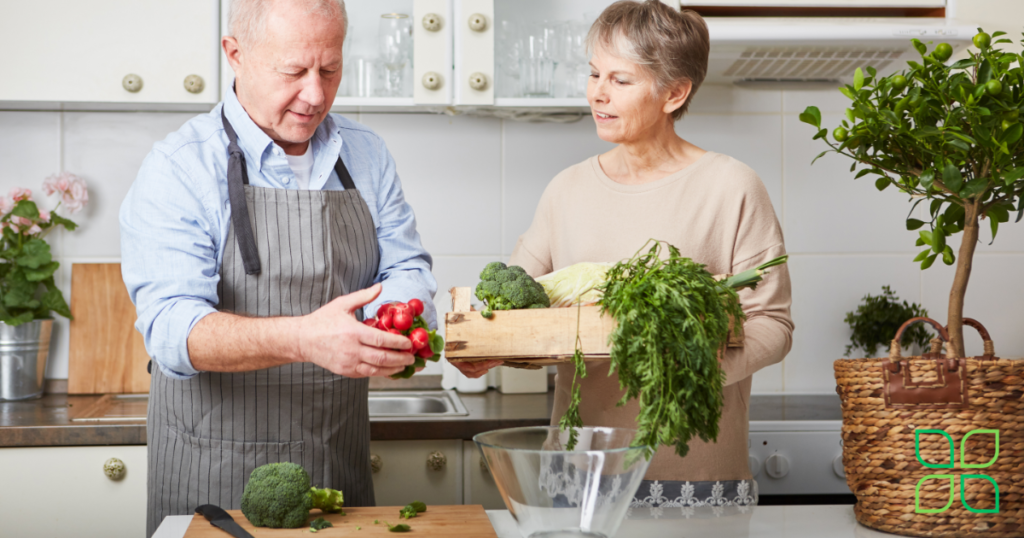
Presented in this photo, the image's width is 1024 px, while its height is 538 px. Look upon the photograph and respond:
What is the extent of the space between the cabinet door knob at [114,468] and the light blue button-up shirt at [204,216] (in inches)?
29.4

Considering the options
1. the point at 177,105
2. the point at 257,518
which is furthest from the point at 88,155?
the point at 257,518

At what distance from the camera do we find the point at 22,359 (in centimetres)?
207

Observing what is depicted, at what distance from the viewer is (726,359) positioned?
3.86 ft

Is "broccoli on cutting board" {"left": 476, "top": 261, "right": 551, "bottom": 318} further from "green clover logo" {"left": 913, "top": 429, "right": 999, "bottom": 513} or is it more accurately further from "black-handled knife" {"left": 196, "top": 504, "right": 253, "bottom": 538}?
"green clover logo" {"left": 913, "top": 429, "right": 999, "bottom": 513}

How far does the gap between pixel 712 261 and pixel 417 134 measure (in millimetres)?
1199

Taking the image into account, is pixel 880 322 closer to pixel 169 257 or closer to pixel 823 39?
pixel 823 39

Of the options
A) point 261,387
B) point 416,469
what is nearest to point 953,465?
point 261,387

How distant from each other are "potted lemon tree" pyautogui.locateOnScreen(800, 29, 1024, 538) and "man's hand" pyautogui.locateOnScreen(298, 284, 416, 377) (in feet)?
1.99

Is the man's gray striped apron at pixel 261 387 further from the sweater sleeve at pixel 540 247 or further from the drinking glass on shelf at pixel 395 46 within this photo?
the drinking glass on shelf at pixel 395 46

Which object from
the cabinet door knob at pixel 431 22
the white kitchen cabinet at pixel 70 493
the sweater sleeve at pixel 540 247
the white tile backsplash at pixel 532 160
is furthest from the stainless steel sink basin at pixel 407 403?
the cabinet door knob at pixel 431 22

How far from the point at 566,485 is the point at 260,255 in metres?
0.69

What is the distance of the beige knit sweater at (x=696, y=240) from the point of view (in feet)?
4.32

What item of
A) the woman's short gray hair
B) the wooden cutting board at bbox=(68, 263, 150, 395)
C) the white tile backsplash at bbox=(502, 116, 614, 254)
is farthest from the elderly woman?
the wooden cutting board at bbox=(68, 263, 150, 395)

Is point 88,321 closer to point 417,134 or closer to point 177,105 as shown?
point 177,105
